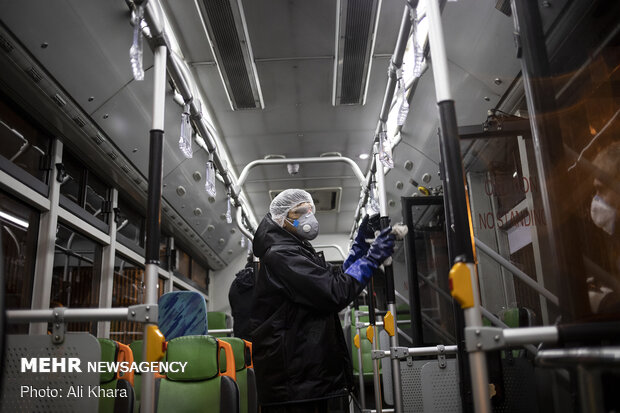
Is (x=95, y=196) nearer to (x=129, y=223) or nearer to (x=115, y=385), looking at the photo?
(x=129, y=223)

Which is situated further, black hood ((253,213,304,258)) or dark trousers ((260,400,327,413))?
black hood ((253,213,304,258))

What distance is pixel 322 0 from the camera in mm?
3797

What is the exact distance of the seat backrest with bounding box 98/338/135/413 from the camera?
3152 millimetres

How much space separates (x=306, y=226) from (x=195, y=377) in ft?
4.09

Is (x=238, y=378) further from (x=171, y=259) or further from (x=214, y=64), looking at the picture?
(x=171, y=259)

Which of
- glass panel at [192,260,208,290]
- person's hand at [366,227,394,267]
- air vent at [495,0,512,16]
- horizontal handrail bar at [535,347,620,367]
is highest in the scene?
air vent at [495,0,512,16]

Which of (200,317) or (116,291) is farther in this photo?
(116,291)

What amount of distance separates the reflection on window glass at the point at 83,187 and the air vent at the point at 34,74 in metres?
1.24

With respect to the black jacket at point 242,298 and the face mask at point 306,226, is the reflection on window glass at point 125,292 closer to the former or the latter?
the black jacket at point 242,298

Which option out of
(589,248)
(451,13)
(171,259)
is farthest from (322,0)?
(171,259)

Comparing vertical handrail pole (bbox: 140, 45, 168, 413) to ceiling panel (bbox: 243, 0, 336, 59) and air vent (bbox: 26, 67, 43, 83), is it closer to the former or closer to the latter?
air vent (bbox: 26, 67, 43, 83)

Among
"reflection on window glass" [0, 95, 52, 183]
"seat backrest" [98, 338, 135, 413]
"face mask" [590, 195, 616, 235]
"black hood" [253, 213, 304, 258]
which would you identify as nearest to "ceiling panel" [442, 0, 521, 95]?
"face mask" [590, 195, 616, 235]

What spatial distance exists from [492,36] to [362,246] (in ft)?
5.23

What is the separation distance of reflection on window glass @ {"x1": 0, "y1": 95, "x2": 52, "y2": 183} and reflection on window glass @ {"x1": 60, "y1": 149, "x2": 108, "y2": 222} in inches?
13.1
